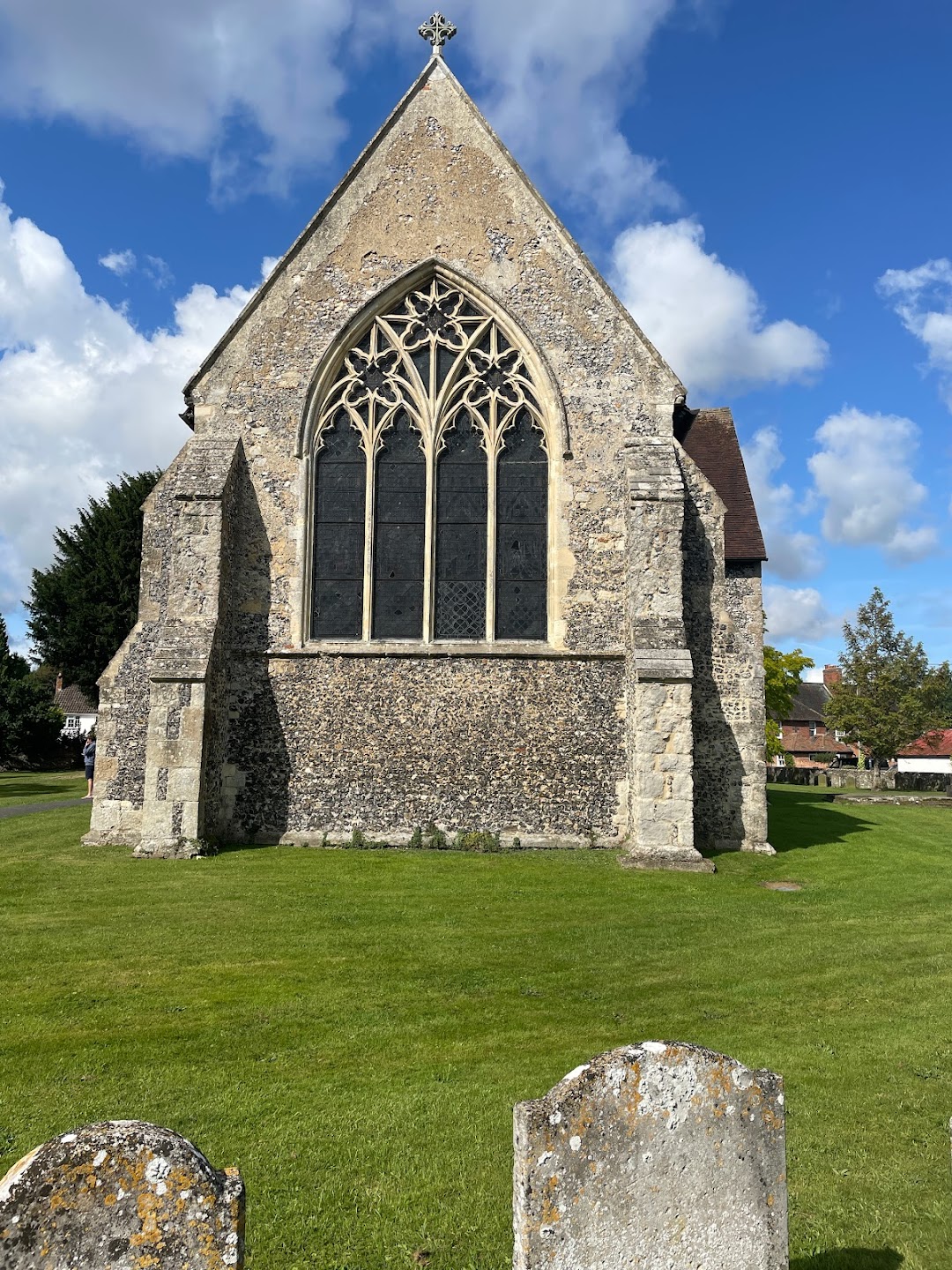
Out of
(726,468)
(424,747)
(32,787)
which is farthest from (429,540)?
(32,787)

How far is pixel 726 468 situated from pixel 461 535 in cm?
550

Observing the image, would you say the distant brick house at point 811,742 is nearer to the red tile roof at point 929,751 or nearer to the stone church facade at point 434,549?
the red tile roof at point 929,751

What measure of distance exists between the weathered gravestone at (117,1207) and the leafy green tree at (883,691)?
3807cm

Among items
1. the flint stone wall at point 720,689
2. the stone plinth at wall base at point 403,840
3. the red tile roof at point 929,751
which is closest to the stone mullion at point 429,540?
the stone plinth at wall base at point 403,840

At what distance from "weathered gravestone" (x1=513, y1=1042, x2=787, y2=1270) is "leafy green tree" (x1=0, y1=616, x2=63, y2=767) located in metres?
34.9

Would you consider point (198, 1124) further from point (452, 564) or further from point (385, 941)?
point (452, 564)

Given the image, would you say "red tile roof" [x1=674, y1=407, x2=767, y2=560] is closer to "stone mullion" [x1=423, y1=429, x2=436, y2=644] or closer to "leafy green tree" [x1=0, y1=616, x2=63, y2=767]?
"stone mullion" [x1=423, y1=429, x2=436, y2=644]

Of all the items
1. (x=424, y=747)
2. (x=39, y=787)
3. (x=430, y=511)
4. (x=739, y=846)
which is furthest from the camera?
(x=39, y=787)

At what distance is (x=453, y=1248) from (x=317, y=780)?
10540mm

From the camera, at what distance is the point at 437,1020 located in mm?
6020

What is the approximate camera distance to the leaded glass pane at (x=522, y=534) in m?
14.0

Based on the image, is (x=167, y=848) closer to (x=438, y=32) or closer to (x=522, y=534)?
(x=522, y=534)

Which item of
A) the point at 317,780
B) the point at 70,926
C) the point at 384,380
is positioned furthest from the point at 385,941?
the point at 384,380

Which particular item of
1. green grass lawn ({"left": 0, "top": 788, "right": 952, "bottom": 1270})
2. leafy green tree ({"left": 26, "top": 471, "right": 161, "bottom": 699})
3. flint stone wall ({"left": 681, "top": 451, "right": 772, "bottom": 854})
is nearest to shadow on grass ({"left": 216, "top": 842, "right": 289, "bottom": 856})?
green grass lawn ({"left": 0, "top": 788, "right": 952, "bottom": 1270})
